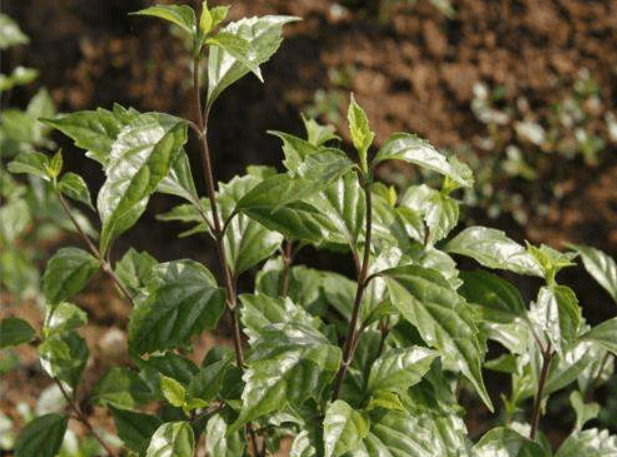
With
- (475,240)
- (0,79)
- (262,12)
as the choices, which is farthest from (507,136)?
(475,240)

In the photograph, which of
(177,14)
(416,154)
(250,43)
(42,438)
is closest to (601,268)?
(416,154)

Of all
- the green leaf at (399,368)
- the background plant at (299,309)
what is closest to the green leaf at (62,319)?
the background plant at (299,309)

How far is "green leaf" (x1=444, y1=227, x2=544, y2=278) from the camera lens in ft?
5.91

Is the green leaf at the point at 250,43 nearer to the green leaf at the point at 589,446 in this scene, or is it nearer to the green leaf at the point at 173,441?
the green leaf at the point at 173,441

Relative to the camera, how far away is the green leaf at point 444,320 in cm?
A: 151

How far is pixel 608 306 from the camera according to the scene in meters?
4.03

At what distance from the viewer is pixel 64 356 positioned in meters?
2.09

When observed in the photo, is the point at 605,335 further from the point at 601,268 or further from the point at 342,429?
the point at 342,429

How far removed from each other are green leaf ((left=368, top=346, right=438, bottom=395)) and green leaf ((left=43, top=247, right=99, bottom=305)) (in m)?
0.59

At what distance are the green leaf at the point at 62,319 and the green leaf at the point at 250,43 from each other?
28.4 inches

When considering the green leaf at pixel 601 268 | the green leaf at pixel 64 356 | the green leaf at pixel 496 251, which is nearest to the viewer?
the green leaf at pixel 496 251

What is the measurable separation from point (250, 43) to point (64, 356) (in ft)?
2.83

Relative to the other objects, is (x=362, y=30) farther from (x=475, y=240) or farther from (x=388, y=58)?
(x=475, y=240)

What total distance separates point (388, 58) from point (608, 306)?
172cm
